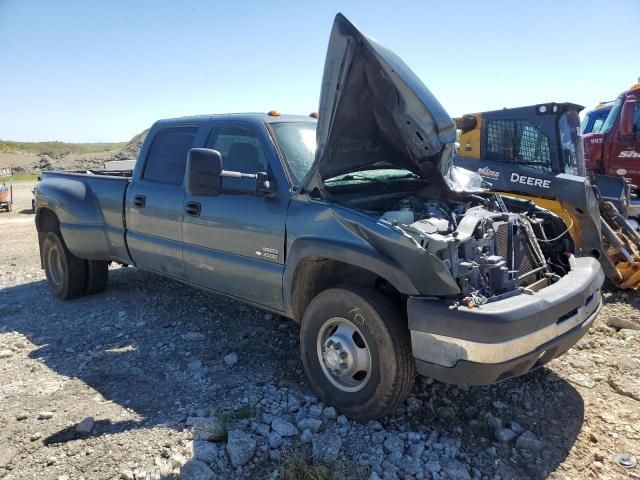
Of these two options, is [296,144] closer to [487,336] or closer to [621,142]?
[487,336]

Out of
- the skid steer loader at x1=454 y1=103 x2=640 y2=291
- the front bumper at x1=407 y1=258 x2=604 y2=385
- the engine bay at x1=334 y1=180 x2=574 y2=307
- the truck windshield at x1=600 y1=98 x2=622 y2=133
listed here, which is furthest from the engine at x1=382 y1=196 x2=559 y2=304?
the truck windshield at x1=600 y1=98 x2=622 y2=133

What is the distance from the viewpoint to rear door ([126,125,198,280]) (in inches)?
179

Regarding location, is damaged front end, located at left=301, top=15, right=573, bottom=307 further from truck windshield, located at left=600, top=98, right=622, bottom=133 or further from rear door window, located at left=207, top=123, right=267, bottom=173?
truck windshield, located at left=600, top=98, right=622, bottom=133

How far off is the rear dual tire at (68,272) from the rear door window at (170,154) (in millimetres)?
1568

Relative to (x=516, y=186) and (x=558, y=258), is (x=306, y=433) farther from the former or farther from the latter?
(x=516, y=186)

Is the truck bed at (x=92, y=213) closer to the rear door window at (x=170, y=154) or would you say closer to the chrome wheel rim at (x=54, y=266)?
the rear door window at (x=170, y=154)

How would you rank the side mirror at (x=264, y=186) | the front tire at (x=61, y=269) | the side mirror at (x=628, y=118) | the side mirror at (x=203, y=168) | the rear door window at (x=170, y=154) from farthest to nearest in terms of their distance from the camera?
the side mirror at (x=628, y=118) → the front tire at (x=61, y=269) → the rear door window at (x=170, y=154) → the side mirror at (x=264, y=186) → the side mirror at (x=203, y=168)

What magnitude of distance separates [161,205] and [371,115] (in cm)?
207

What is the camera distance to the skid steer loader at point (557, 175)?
5973mm

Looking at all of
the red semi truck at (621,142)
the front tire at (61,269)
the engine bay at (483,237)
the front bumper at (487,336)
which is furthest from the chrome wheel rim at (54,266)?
the red semi truck at (621,142)

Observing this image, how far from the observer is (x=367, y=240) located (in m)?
3.10

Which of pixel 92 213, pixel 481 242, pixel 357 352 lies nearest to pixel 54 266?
pixel 92 213

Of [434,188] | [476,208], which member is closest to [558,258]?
[476,208]

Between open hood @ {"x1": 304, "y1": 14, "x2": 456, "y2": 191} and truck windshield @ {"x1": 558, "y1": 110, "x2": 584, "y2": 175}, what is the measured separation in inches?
128
